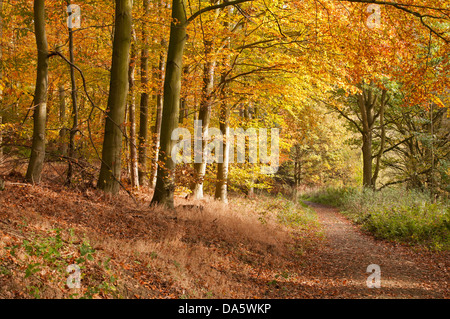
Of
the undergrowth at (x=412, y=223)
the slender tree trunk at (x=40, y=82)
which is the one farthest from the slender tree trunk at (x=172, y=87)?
the undergrowth at (x=412, y=223)

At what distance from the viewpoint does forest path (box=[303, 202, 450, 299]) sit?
7.02 metres

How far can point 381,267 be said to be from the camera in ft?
29.1

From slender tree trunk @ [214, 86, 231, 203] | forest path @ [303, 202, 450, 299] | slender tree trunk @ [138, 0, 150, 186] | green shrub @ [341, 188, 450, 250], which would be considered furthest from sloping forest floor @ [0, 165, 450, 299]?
slender tree trunk @ [138, 0, 150, 186]

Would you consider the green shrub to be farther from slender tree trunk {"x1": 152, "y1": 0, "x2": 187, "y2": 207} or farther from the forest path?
slender tree trunk {"x1": 152, "y1": 0, "x2": 187, "y2": 207}

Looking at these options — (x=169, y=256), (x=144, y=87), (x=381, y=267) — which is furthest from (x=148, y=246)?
(x=144, y=87)

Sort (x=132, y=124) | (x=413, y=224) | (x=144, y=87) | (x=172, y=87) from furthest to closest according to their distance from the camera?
(x=144, y=87), (x=132, y=124), (x=413, y=224), (x=172, y=87)

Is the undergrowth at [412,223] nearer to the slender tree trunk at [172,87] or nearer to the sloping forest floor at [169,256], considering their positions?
the sloping forest floor at [169,256]

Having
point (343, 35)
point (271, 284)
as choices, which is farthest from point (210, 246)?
point (343, 35)

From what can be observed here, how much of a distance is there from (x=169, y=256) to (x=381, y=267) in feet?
17.4

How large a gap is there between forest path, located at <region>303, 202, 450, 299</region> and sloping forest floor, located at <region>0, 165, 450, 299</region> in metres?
0.02

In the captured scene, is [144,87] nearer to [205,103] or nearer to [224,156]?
[205,103]

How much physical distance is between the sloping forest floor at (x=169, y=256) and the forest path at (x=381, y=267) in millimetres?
23

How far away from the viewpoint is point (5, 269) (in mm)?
4512
